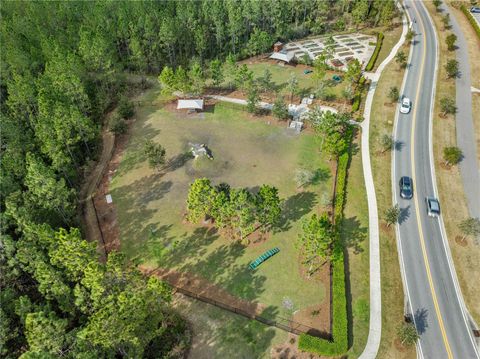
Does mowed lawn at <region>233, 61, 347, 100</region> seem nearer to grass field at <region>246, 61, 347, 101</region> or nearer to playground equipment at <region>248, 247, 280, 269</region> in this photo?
grass field at <region>246, 61, 347, 101</region>

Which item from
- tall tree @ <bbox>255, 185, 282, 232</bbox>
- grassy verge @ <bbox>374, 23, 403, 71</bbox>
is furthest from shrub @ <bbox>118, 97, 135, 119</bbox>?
grassy verge @ <bbox>374, 23, 403, 71</bbox>

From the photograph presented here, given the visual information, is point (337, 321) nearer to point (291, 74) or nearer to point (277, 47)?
point (291, 74)

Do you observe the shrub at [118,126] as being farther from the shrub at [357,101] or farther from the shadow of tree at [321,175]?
the shrub at [357,101]

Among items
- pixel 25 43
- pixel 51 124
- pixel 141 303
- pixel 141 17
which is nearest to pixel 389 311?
pixel 141 303

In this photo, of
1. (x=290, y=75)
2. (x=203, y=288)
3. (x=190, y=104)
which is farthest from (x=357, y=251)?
(x=290, y=75)

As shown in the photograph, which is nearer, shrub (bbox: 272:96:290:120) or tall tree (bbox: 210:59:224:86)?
shrub (bbox: 272:96:290:120)

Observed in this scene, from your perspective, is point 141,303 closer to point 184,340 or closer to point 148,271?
point 184,340
